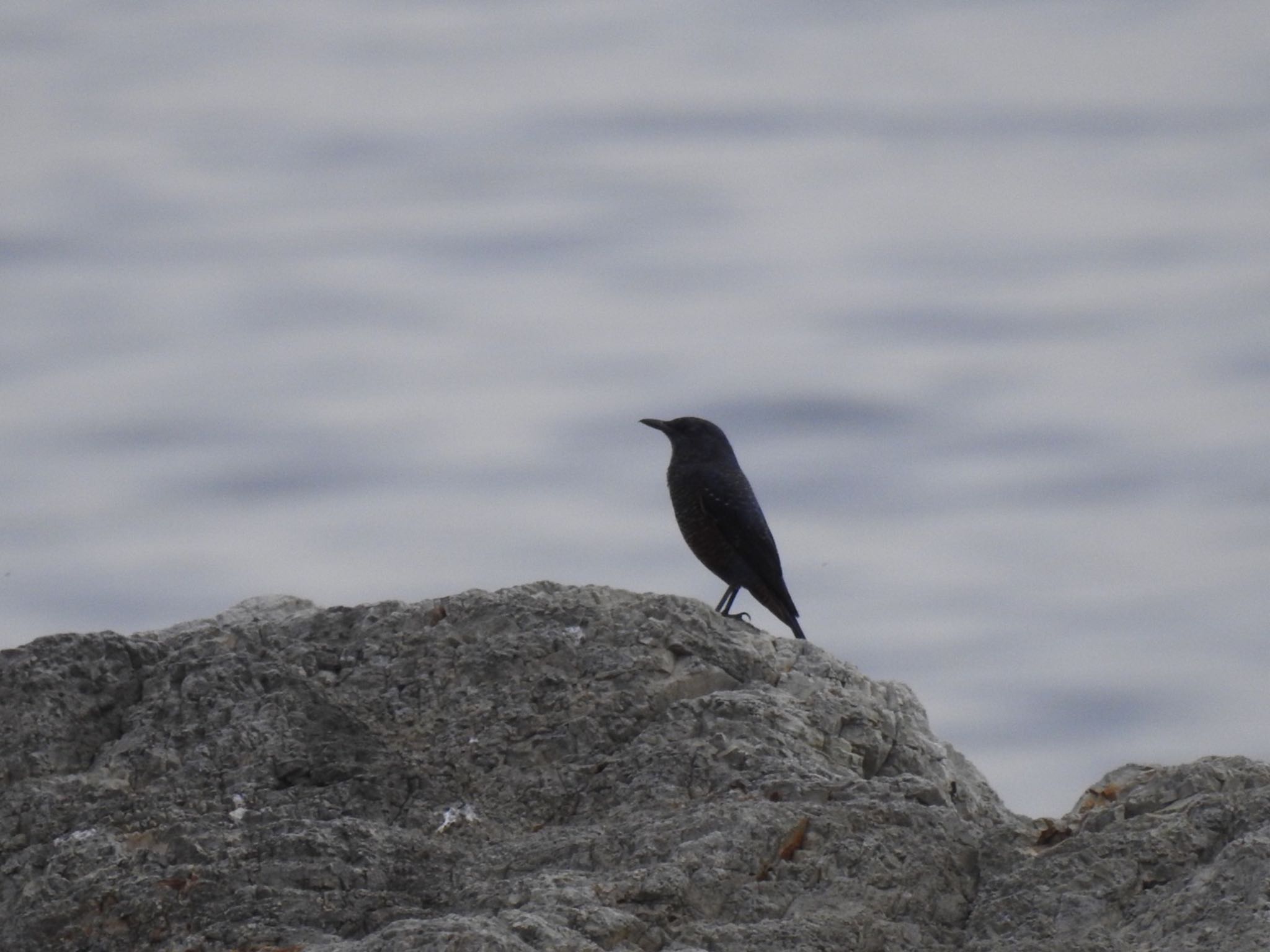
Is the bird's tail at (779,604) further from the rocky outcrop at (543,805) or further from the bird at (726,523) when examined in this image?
the rocky outcrop at (543,805)

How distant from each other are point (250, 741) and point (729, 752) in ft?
5.50

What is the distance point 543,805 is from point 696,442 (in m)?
5.35

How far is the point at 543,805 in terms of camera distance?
20.9ft

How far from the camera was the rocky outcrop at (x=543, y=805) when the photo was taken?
5.55 m

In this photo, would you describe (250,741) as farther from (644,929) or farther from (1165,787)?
(1165,787)

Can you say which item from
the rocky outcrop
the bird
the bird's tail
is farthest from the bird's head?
the rocky outcrop

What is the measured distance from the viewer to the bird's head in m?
11.4

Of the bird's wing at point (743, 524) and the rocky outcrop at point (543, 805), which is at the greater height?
the bird's wing at point (743, 524)

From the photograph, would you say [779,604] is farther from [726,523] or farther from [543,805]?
[543,805]

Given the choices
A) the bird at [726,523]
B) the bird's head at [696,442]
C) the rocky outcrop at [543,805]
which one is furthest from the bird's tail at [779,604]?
the rocky outcrop at [543,805]

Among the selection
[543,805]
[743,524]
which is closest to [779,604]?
[743,524]

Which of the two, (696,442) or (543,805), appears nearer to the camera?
(543,805)

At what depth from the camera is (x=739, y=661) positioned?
707 centimetres

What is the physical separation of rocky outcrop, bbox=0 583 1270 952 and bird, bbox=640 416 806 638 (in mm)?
3673
